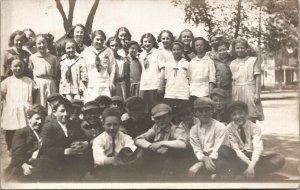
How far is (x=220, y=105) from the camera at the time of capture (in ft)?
14.6

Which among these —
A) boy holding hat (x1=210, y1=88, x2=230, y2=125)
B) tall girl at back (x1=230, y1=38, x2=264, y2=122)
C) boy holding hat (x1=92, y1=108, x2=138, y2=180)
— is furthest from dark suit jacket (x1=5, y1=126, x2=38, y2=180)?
tall girl at back (x1=230, y1=38, x2=264, y2=122)

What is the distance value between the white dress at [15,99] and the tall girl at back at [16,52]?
67 millimetres

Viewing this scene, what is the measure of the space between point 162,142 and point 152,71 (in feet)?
2.43

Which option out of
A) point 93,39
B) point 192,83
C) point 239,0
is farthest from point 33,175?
point 239,0

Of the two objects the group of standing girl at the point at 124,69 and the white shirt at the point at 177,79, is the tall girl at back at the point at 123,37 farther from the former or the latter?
the white shirt at the point at 177,79

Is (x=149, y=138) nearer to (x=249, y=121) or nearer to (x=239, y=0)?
(x=249, y=121)

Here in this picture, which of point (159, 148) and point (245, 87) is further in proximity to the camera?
point (245, 87)

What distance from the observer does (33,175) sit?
440 cm

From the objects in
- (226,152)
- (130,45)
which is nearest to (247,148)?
(226,152)

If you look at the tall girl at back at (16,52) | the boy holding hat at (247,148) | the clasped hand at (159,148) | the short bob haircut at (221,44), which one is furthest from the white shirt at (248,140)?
the tall girl at back at (16,52)

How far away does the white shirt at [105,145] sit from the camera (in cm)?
436

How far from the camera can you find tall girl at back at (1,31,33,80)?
14.9 ft

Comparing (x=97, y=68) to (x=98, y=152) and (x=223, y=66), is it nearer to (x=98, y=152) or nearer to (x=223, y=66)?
(x=98, y=152)

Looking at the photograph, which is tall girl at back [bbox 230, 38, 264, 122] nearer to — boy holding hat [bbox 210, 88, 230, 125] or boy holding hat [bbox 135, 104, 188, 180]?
boy holding hat [bbox 210, 88, 230, 125]
